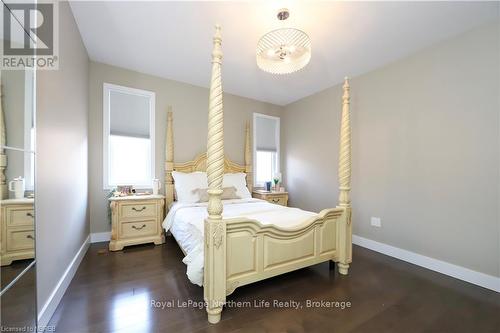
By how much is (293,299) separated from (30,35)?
8.93ft

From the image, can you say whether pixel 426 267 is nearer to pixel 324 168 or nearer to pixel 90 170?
pixel 324 168

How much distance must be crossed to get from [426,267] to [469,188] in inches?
40.4

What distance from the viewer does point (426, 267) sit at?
96.8 inches

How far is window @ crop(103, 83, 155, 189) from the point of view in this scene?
3.15 metres

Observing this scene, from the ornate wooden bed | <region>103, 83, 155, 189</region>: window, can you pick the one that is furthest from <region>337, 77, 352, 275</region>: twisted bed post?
<region>103, 83, 155, 189</region>: window

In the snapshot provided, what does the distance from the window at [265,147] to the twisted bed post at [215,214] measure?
2.91 metres

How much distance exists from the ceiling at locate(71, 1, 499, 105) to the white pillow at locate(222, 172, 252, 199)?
5.68 ft

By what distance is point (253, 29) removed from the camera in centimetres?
223

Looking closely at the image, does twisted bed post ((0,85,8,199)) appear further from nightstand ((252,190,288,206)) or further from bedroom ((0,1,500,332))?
nightstand ((252,190,288,206))

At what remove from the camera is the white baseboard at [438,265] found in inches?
80.4

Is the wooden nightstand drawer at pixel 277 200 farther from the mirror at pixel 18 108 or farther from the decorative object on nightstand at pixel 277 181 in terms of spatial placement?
the mirror at pixel 18 108

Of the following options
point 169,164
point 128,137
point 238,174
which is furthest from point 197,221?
point 128,137

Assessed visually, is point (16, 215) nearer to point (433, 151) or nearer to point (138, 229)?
point (138, 229)

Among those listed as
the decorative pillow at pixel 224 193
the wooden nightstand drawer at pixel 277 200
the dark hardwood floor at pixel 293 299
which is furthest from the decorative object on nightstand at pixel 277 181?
the dark hardwood floor at pixel 293 299
